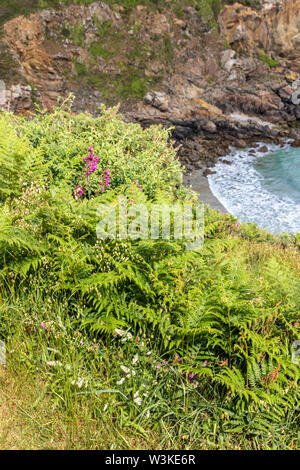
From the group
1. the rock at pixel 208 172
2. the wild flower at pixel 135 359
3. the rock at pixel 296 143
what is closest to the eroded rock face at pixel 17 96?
the rock at pixel 208 172

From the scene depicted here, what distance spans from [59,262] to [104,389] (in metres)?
1.13

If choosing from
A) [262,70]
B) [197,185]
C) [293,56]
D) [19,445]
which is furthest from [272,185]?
[293,56]

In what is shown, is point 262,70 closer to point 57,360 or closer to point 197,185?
point 197,185

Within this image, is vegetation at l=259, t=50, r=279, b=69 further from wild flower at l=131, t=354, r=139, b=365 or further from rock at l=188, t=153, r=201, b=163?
wild flower at l=131, t=354, r=139, b=365

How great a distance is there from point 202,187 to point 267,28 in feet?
118

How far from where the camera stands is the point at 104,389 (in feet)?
7.89

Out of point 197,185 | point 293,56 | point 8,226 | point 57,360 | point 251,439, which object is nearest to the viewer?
point 251,439

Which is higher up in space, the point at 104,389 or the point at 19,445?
the point at 104,389

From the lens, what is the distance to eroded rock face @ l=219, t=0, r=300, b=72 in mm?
42812

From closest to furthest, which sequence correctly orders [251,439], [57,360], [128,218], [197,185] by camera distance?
[251,439], [57,360], [128,218], [197,185]

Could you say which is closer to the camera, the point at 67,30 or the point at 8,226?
the point at 8,226

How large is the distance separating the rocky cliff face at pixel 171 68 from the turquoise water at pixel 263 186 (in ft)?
7.90

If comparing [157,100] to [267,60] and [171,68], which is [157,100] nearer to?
[171,68]

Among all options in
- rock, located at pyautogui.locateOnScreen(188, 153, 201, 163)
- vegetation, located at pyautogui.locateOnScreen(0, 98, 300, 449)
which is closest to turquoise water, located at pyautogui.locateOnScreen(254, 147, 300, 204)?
rock, located at pyautogui.locateOnScreen(188, 153, 201, 163)
